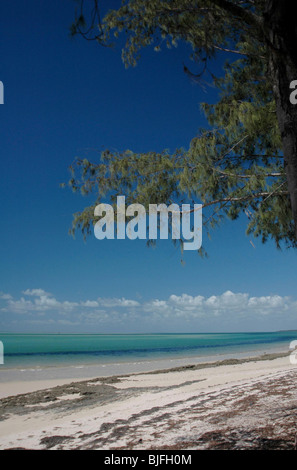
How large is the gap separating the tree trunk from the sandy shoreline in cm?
240

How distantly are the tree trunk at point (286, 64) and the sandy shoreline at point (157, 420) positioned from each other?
240 cm

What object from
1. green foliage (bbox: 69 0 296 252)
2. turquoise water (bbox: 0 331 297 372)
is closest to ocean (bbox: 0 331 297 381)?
turquoise water (bbox: 0 331 297 372)

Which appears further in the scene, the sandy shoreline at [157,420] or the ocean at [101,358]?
the ocean at [101,358]

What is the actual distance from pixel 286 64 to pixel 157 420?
4570 millimetres

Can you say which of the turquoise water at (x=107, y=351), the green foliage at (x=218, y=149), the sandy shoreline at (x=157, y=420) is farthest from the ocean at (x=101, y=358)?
the green foliage at (x=218, y=149)

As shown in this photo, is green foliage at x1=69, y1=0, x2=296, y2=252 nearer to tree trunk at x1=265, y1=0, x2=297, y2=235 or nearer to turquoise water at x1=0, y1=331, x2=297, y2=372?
tree trunk at x1=265, y1=0, x2=297, y2=235

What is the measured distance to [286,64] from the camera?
3.32 meters

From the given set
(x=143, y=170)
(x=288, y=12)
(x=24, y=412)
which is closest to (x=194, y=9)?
(x=288, y=12)

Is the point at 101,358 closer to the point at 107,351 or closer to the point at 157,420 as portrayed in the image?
the point at 107,351

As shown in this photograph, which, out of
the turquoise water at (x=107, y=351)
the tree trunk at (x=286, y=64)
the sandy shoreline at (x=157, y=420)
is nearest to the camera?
the tree trunk at (x=286, y=64)

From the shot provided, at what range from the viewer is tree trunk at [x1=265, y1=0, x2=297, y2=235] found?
3.21 m

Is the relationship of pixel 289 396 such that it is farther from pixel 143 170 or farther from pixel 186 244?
pixel 143 170

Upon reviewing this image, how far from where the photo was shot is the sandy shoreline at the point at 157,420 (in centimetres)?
367

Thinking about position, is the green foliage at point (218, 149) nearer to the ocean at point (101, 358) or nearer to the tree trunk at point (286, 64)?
the tree trunk at point (286, 64)
